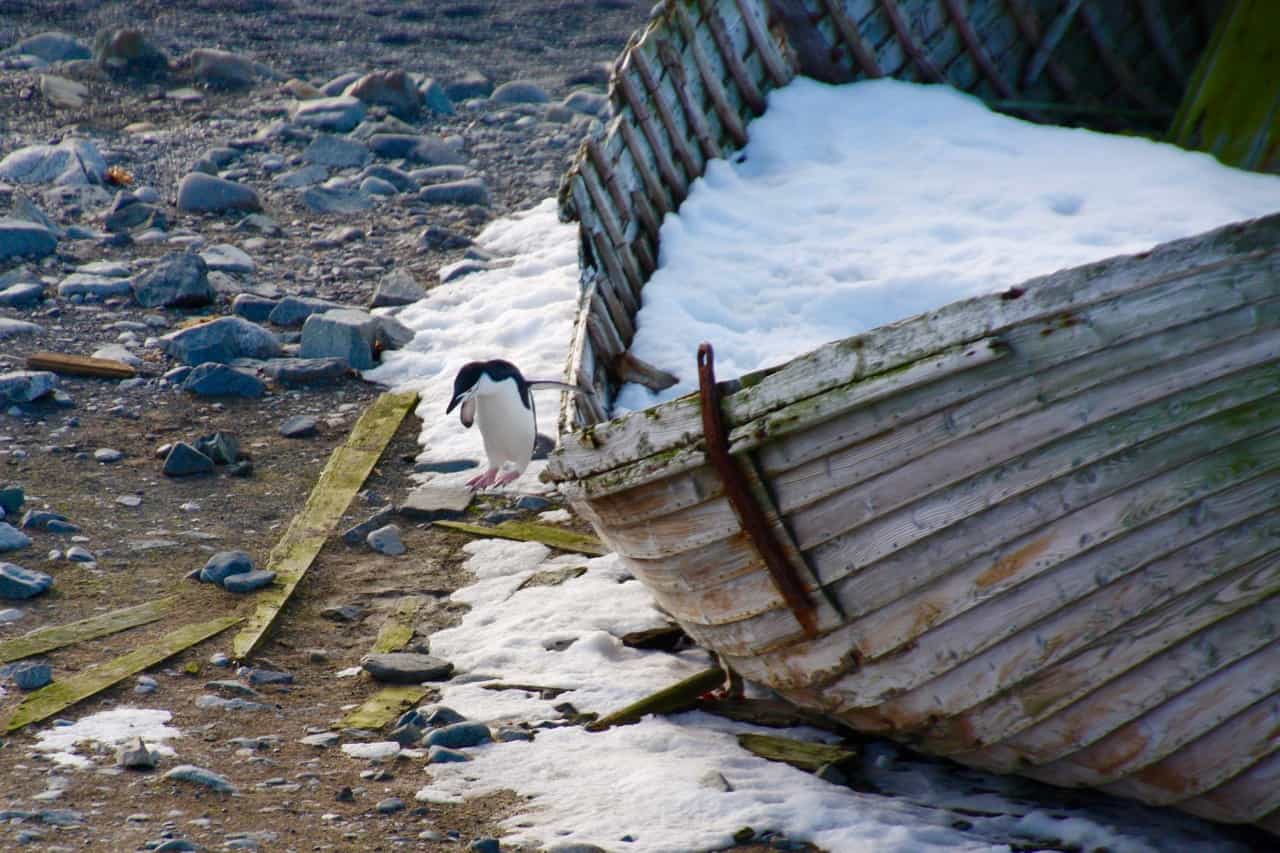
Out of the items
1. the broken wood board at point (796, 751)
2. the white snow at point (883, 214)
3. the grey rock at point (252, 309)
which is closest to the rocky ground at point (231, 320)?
the grey rock at point (252, 309)

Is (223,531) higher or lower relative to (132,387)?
lower

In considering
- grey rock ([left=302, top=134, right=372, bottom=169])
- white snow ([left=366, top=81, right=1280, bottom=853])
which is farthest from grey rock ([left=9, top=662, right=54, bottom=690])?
grey rock ([left=302, top=134, right=372, bottom=169])

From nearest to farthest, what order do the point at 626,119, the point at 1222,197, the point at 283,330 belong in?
the point at 1222,197 → the point at 626,119 → the point at 283,330

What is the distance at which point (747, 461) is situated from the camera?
3.10 meters

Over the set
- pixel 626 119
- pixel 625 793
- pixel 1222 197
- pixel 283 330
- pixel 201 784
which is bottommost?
pixel 625 793

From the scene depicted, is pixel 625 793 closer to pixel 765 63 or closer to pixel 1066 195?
pixel 1066 195

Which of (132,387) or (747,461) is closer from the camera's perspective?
(747,461)

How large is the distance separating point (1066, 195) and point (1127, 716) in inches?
108

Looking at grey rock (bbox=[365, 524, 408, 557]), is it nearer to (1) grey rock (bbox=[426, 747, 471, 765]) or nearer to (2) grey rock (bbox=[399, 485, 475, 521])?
(2) grey rock (bbox=[399, 485, 475, 521])

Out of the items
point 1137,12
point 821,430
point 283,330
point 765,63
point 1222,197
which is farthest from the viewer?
point 283,330

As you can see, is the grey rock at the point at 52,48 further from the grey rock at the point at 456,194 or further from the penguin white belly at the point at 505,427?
the penguin white belly at the point at 505,427

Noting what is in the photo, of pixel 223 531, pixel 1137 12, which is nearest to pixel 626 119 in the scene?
pixel 223 531

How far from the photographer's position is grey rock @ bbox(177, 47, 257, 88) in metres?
12.8

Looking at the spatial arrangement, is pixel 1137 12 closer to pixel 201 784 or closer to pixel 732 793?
pixel 732 793
